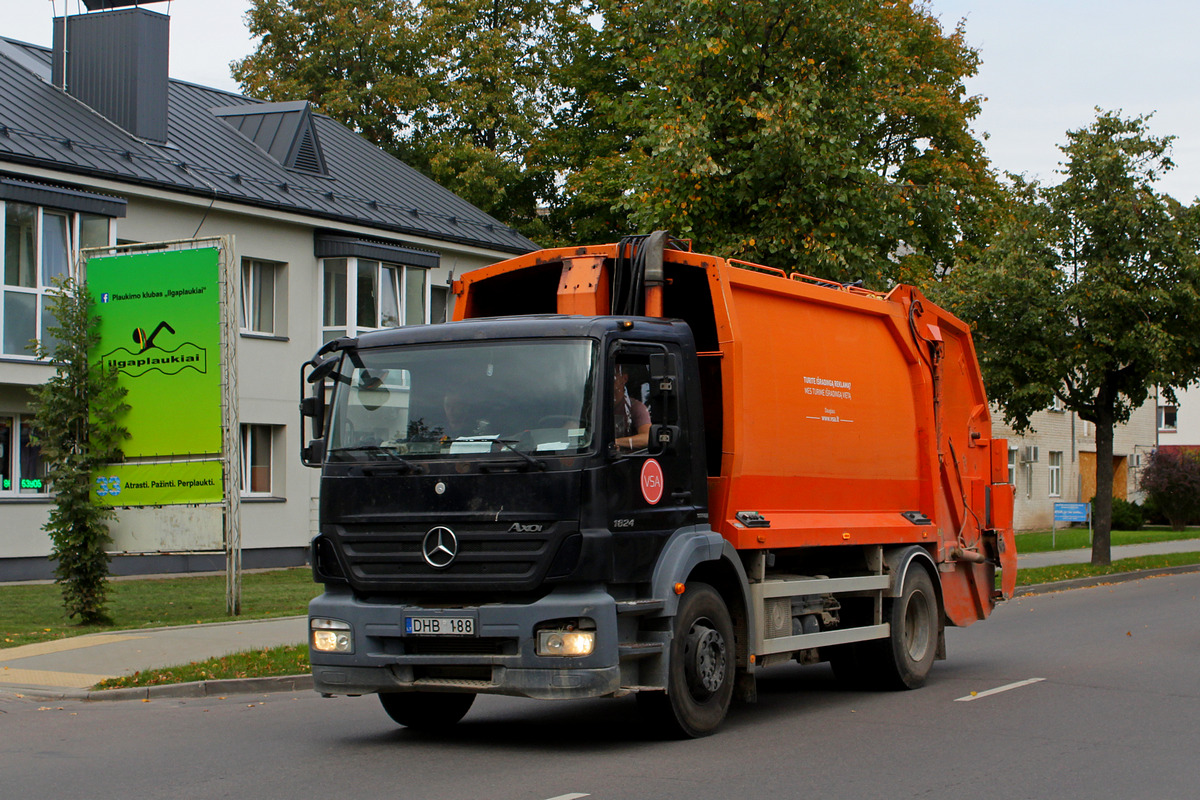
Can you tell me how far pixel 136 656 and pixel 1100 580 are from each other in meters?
17.1

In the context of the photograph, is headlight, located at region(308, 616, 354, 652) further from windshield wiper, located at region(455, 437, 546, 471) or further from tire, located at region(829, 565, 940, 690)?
tire, located at region(829, 565, 940, 690)

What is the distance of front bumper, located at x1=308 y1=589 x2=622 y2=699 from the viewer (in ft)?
25.6

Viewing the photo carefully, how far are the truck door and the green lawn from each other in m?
25.0

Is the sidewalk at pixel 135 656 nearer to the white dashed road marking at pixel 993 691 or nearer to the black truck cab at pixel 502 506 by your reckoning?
the black truck cab at pixel 502 506

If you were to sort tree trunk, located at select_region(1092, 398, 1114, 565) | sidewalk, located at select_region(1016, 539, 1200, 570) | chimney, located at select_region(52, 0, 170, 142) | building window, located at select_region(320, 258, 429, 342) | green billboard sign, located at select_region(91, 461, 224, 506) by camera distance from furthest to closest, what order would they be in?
building window, located at select_region(320, 258, 429, 342) < sidewalk, located at select_region(1016, 539, 1200, 570) < chimney, located at select_region(52, 0, 170, 142) < tree trunk, located at select_region(1092, 398, 1114, 565) < green billboard sign, located at select_region(91, 461, 224, 506)

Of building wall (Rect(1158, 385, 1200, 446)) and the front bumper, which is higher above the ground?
building wall (Rect(1158, 385, 1200, 446))

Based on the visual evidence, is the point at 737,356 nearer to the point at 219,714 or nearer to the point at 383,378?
the point at 383,378

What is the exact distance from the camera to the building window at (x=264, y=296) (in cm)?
2828

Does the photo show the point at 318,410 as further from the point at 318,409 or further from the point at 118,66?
the point at 118,66

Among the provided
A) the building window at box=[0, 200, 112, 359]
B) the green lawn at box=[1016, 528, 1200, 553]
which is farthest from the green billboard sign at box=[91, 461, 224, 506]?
the green lawn at box=[1016, 528, 1200, 553]

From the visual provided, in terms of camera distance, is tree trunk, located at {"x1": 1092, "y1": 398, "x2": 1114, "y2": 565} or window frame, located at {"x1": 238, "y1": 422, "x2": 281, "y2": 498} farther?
window frame, located at {"x1": 238, "y1": 422, "x2": 281, "y2": 498}

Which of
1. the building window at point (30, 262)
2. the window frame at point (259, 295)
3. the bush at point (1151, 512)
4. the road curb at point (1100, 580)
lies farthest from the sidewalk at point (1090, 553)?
the building window at point (30, 262)

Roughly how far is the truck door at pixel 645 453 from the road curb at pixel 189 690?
176 inches

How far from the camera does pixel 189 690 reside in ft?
36.3
